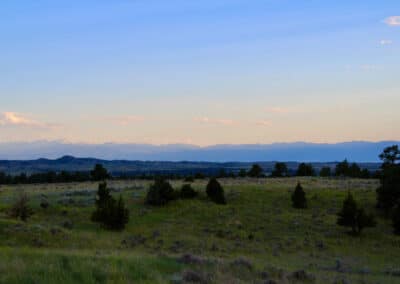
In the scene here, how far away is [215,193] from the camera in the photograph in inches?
1711

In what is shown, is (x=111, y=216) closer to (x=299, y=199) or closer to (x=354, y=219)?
(x=354, y=219)

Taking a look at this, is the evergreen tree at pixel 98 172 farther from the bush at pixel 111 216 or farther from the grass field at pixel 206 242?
the bush at pixel 111 216

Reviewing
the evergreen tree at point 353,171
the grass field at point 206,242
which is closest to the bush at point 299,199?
the grass field at point 206,242

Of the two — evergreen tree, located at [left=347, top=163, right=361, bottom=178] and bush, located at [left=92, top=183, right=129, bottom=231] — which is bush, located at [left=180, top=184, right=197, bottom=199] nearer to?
bush, located at [left=92, top=183, right=129, bottom=231]

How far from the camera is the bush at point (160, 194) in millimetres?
41719

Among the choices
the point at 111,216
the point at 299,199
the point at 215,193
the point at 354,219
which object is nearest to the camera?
the point at 111,216

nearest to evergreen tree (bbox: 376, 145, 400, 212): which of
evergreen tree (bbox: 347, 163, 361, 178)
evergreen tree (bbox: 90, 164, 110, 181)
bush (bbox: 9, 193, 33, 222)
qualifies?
bush (bbox: 9, 193, 33, 222)

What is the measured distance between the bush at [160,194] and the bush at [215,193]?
3.61 m

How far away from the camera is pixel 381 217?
41.0m

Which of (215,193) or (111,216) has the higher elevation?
(215,193)

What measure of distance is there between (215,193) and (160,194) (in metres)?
5.05

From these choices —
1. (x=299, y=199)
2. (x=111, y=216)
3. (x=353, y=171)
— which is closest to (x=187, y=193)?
(x=299, y=199)

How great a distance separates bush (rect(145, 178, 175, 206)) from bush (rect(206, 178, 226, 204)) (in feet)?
11.8

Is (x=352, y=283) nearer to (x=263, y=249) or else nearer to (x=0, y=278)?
(x=0, y=278)
